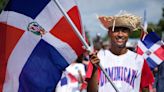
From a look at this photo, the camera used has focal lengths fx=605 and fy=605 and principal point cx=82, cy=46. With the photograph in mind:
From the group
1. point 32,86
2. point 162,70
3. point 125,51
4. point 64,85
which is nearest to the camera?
point 32,86

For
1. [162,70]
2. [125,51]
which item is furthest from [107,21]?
[162,70]

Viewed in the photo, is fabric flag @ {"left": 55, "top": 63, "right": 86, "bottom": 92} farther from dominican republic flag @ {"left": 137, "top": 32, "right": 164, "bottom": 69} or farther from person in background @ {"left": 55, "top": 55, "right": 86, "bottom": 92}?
dominican republic flag @ {"left": 137, "top": 32, "right": 164, "bottom": 69}

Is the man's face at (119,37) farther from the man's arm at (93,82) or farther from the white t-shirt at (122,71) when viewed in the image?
the man's arm at (93,82)

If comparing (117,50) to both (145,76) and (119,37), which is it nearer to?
(119,37)

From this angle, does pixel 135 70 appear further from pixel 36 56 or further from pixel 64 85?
pixel 64 85

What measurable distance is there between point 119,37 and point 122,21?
0.21 metres

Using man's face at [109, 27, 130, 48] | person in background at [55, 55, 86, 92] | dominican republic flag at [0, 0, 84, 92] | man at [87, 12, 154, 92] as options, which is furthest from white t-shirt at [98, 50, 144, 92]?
person in background at [55, 55, 86, 92]

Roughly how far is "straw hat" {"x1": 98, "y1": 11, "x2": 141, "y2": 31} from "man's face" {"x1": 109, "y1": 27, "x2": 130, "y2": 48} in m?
0.06

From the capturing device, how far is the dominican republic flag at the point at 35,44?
662 centimetres

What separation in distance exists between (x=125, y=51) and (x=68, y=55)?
2.57 ft

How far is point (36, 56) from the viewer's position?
6691 mm

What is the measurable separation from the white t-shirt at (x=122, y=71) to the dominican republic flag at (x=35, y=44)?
462 millimetres

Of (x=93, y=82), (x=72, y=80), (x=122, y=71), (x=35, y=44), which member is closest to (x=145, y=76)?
(x=122, y=71)

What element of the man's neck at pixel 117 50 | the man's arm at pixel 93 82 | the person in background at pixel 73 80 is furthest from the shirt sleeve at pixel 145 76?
the person in background at pixel 73 80
